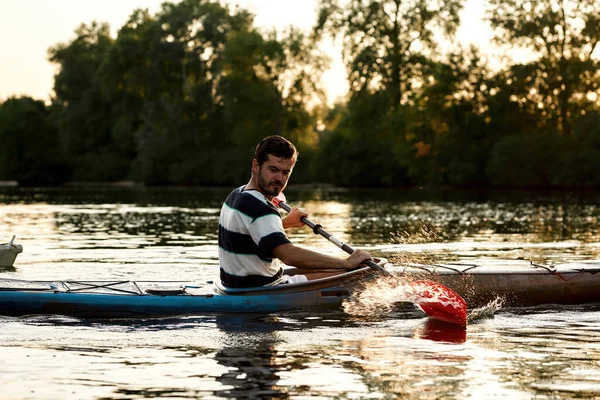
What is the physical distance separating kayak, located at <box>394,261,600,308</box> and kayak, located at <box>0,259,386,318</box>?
950 millimetres

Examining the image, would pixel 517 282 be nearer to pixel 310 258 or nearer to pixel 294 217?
pixel 294 217

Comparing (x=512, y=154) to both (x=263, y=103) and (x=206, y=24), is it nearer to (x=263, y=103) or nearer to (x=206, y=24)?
(x=263, y=103)

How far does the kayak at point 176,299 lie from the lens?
32.8 ft

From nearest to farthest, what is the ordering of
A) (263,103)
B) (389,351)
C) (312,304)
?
(389,351) < (312,304) < (263,103)

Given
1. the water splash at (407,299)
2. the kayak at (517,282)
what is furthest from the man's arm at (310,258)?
the kayak at (517,282)

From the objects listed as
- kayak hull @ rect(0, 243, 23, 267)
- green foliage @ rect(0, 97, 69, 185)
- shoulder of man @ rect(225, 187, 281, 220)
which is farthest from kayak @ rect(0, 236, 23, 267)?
green foliage @ rect(0, 97, 69, 185)

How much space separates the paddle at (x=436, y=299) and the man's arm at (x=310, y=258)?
0.21m

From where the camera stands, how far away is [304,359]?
27.1ft

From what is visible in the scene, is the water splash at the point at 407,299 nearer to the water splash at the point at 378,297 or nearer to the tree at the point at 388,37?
the water splash at the point at 378,297

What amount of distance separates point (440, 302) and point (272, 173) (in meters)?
2.32

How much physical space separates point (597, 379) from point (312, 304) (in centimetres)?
344

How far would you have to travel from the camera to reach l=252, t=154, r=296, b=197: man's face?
888 centimetres

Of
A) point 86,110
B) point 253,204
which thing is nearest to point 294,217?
point 253,204

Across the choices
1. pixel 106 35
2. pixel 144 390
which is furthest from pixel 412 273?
pixel 106 35
